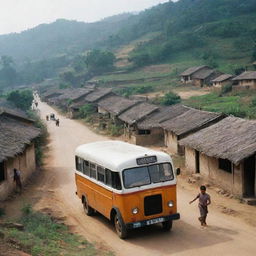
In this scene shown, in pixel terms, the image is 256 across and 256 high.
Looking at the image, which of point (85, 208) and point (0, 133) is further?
point (0, 133)

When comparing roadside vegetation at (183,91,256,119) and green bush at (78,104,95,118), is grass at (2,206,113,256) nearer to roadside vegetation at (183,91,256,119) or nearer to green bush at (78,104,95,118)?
roadside vegetation at (183,91,256,119)

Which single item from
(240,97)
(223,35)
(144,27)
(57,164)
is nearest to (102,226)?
(57,164)

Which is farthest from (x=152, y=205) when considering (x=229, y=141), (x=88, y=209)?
(x=229, y=141)

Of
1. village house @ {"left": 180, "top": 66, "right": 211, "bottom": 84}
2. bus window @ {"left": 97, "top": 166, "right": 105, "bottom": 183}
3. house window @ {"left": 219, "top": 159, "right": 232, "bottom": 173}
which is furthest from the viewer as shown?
village house @ {"left": 180, "top": 66, "right": 211, "bottom": 84}

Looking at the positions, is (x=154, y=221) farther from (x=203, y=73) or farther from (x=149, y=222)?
(x=203, y=73)

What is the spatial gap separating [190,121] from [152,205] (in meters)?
16.8

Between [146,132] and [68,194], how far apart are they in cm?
1651

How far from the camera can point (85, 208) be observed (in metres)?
17.4

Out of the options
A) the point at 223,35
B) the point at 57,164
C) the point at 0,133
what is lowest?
the point at 57,164

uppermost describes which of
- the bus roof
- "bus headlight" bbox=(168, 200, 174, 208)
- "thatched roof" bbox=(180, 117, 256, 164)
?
the bus roof

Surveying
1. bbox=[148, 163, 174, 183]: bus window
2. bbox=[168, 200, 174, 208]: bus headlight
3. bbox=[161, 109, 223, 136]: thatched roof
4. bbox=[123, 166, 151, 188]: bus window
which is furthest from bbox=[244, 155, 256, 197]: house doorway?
bbox=[161, 109, 223, 136]: thatched roof

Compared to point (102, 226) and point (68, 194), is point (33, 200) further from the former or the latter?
point (102, 226)

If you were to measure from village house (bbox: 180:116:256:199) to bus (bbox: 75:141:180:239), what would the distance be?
5.10 meters

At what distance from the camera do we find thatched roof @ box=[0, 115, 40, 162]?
20.5 m
